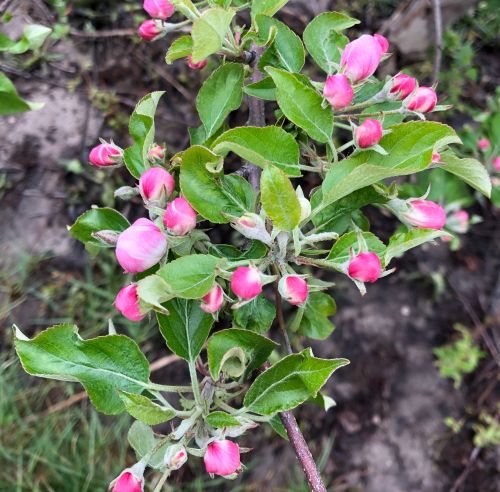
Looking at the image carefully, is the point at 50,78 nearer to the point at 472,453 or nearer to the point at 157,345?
the point at 157,345

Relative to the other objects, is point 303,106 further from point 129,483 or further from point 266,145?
point 129,483

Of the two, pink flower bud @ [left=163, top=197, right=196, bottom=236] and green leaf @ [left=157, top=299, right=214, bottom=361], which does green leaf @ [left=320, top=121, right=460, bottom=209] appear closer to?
pink flower bud @ [left=163, top=197, right=196, bottom=236]

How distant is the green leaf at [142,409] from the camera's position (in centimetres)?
61

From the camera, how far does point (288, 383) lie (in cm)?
65

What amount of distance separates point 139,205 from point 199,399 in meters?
1.08

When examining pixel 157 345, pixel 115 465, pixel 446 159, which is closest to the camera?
pixel 446 159

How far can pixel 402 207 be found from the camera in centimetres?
66

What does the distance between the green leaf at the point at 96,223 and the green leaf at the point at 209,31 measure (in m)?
0.24

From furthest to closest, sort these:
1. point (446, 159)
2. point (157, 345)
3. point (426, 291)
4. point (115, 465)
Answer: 1. point (426, 291)
2. point (157, 345)
3. point (115, 465)
4. point (446, 159)

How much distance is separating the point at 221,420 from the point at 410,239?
311mm

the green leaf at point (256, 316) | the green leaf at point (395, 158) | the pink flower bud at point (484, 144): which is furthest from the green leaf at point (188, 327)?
the pink flower bud at point (484, 144)

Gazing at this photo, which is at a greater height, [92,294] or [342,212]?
[342,212]

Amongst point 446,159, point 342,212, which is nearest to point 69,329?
point 342,212

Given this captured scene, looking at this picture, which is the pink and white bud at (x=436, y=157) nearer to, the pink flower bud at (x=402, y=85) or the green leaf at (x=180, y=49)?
the pink flower bud at (x=402, y=85)
